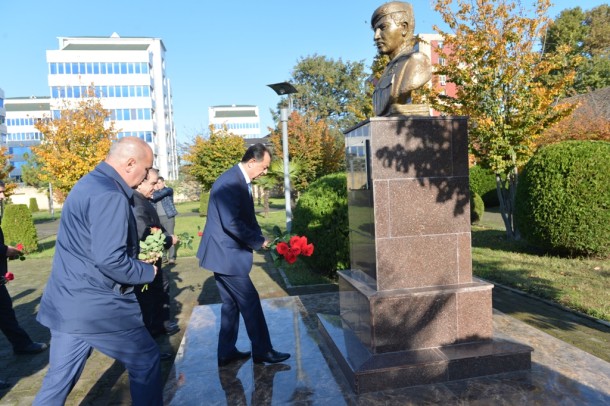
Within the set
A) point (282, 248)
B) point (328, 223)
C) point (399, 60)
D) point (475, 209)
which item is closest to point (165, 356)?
point (282, 248)

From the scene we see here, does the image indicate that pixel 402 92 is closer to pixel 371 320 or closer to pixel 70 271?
pixel 371 320

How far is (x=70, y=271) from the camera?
→ 2.46 meters

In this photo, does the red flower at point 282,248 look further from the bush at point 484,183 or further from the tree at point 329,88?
the tree at point 329,88

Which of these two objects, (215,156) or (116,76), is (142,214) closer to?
(215,156)

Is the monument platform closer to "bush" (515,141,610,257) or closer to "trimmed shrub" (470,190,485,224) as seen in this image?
"bush" (515,141,610,257)

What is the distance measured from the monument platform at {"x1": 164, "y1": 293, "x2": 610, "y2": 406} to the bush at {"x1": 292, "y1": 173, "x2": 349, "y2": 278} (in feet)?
8.50

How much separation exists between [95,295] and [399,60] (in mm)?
3054

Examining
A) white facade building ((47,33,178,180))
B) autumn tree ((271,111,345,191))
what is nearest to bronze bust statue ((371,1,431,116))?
autumn tree ((271,111,345,191))

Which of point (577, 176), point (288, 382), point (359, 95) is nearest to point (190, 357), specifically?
point (288, 382)

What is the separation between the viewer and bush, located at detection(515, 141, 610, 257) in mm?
7906

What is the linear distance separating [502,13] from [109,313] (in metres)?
11.6

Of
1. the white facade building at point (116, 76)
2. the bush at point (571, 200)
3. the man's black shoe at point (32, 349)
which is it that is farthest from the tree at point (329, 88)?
the man's black shoe at point (32, 349)

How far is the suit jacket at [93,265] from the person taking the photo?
7.75ft

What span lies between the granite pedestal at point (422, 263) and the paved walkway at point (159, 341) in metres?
1.44
